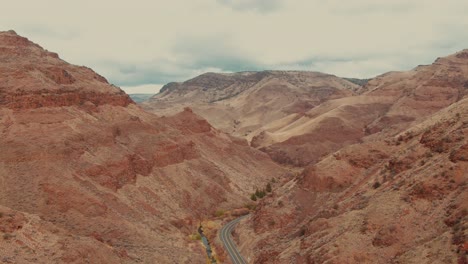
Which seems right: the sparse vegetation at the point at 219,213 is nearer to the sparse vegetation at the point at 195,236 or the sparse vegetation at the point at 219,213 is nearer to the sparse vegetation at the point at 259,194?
the sparse vegetation at the point at 195,236

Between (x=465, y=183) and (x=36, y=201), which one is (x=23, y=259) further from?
(x=465, y=183)

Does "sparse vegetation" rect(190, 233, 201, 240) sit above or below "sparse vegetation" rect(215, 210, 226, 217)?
below

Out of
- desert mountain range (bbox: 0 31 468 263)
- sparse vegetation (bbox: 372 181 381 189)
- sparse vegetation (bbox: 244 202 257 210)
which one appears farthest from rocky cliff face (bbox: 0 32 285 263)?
sparse vegetation (bbox: 372 181 381 189)

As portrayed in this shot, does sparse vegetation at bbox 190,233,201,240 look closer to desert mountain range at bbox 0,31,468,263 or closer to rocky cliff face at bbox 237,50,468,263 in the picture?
desert mountain range at bbox 0,31,468,263

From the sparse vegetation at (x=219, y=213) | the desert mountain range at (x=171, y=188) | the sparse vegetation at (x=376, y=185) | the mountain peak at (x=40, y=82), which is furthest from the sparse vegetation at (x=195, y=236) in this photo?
the mountain peak at (x=40, y=82)

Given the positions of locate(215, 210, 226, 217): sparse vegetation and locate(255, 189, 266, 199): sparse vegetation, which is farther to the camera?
locate(255, 189, 266, 199): sparse vegetation

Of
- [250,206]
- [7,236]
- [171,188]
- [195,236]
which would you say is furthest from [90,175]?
[250,206]
